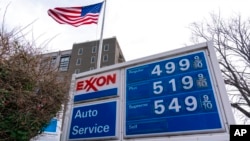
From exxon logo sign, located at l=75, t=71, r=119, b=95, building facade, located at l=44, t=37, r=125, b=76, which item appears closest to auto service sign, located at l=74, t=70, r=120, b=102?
exxon logo sign, located at l=75, t=71, r=119, b=95

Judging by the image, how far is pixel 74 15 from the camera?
7.49m

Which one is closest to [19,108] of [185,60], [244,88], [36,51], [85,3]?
[36,51]

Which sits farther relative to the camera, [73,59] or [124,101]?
[73,59]

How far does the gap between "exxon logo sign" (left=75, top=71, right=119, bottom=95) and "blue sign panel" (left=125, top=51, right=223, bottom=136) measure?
345 millimetres

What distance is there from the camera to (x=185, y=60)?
3822mm

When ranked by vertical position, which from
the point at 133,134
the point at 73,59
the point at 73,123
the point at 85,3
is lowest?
the point at 133,134

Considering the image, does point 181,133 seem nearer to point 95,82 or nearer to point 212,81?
point 212,81

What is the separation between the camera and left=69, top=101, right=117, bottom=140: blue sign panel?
13.3ft

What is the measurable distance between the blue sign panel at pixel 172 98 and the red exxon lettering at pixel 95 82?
41 cm

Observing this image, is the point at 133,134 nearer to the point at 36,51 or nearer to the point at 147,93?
the point at 147,93

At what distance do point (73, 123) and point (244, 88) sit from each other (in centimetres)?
1212

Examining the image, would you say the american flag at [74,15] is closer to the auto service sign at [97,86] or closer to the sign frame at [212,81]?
the auto service sign at [97,86]

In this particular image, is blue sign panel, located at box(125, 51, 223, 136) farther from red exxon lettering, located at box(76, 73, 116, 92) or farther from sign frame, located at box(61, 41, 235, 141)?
red exxon lettering, located at box(76, 73, 116, 92)

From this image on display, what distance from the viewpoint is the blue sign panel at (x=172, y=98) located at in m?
3.31
